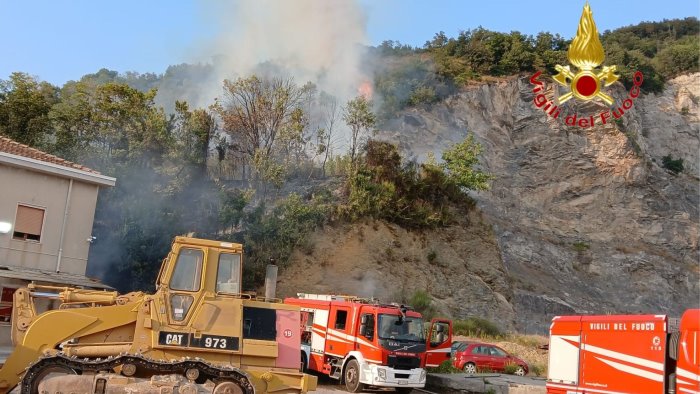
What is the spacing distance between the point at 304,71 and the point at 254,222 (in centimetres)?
2687

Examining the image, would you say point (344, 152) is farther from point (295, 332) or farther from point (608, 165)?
point (295, 332)

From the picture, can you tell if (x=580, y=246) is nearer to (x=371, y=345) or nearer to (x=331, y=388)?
(x=331, y=388)

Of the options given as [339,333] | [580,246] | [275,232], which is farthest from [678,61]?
[339,333]

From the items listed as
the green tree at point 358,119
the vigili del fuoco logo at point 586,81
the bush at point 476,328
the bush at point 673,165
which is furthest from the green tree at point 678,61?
the bush at point 476,328

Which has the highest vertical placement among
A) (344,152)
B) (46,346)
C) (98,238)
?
(344,152)

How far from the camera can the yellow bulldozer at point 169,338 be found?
387 inches

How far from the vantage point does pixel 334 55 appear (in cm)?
5747

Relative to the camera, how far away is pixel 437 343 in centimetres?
1831

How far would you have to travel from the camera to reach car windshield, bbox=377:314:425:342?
53.4 ft

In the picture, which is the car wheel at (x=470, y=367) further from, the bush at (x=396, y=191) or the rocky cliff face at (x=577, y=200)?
the rocky cliff face at (x=577, y=200)

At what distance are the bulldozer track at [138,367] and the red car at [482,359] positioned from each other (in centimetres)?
1277

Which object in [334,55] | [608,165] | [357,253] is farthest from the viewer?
[334,55]

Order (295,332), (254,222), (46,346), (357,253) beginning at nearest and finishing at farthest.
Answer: (46,346)
(295,332)
(254,222)
(357,253)

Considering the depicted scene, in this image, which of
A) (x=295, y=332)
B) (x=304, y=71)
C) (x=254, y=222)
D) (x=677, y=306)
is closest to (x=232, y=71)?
(x=304, y=71)
